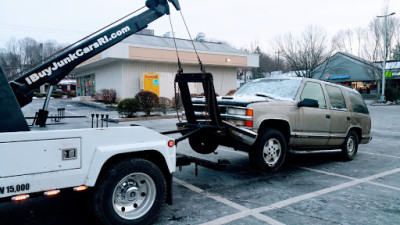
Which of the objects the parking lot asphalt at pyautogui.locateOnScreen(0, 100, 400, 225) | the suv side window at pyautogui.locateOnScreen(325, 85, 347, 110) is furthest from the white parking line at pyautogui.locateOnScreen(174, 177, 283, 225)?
the suv side window at pyautogui.locateOnScreen(325, 85, 347, 110)

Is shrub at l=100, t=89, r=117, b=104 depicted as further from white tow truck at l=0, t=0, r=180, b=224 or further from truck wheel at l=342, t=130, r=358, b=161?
white tow truck at l=0, t=0, r=180, b=224

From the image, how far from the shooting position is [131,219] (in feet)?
12.5

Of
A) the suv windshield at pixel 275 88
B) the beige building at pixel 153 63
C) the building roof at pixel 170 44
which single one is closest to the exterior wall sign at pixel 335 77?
the beige building at pixel 153 63

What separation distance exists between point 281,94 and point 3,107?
17.3 ft

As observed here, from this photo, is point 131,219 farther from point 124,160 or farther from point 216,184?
point 216,184

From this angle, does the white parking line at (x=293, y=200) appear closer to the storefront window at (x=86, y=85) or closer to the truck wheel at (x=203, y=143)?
the truck wheel at (x=203, y=143)

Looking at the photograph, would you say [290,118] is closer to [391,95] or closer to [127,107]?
[127,107]

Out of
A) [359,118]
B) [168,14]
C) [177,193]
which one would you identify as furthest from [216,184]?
[359,118]

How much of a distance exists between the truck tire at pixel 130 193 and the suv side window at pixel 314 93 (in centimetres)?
429

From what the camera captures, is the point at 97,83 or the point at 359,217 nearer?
the point at 359,217

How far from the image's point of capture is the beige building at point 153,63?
25.6m

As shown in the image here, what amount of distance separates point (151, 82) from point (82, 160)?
2376 cm

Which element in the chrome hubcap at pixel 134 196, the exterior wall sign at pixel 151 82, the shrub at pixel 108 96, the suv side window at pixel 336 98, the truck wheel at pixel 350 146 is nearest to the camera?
the chrome hubcap at pixel 134 196

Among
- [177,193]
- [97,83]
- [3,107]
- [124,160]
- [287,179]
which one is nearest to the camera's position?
[3,107]
